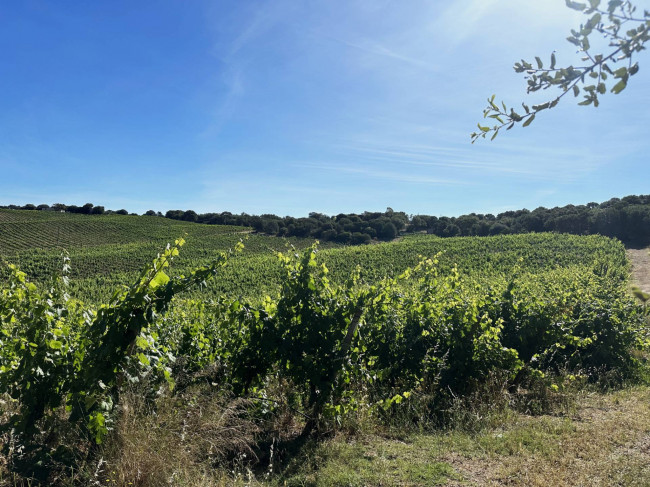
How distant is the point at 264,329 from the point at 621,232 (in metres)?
76.1

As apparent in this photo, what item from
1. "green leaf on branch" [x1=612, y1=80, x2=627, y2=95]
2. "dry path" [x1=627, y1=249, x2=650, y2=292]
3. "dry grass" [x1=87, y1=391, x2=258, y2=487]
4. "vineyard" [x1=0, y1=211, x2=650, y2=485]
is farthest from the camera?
"dry path" [x1=627, y1=249, x2=650, y2=292]

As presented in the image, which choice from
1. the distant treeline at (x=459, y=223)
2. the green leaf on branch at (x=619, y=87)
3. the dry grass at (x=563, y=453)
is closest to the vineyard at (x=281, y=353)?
Answer: the dry grass at (x=563, y=453)

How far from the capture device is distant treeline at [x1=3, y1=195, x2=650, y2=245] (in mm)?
64250

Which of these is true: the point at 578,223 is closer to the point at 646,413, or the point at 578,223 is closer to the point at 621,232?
the point at 621,232

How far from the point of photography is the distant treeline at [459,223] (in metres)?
64.2

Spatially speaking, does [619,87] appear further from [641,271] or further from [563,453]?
[641,271]

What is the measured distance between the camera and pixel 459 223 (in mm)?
95875

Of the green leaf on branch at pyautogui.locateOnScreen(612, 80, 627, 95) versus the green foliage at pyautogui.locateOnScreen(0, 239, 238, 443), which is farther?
the green foliage at pyautogui.locateOnScreen(0, 239, 238, 443)

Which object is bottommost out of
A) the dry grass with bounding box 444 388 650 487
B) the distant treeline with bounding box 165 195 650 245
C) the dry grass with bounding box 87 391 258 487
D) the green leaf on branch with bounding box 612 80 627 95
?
the dry grass with bounding box 444 388 650 487

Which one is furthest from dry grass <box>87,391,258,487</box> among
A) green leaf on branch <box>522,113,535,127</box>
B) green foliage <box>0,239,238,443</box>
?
green leaf on branch <box>522,113,535,127</box>

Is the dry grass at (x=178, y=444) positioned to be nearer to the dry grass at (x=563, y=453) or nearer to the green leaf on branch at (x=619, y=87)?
the dry grass at (x=563, y=453)

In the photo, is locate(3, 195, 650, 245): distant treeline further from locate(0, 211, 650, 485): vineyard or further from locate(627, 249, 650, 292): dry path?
locate(0, 211, 650, 485): vineyard

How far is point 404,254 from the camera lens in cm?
4619

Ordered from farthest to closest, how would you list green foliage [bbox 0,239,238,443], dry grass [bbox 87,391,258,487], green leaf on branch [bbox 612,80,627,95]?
green foliage [bbox 0,239,238,443] < dry grass [bbox 87,391,258,487] < green leaf on branch [bbox 612,80,627,95]
